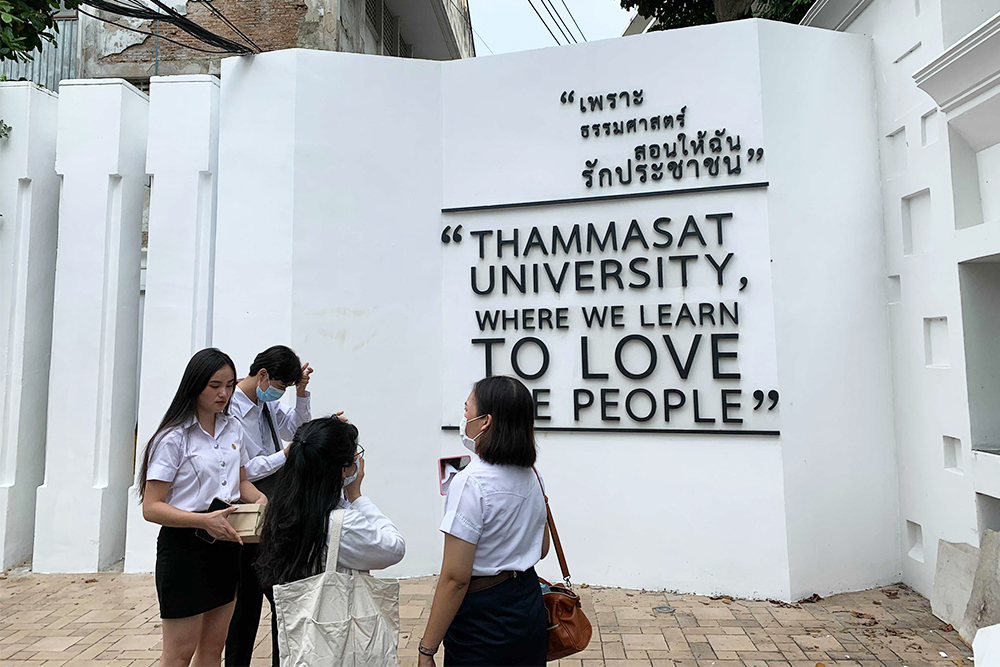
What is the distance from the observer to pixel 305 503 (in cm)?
232

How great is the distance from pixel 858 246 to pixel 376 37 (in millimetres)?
8640

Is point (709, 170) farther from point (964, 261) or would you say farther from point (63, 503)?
point (63, 503)

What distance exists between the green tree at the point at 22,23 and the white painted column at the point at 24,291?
46cm

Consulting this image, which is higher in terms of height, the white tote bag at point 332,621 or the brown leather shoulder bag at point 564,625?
the white tote bag at point 332,621

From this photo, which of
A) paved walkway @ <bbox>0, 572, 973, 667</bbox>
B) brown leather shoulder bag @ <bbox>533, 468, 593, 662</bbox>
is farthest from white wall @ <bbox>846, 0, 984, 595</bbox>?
brown leather shoulder bag @ <bbox>533, 468, 593, 662</bbox>

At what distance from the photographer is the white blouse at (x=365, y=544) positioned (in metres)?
2.32

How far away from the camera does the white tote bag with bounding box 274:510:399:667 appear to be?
2201 mm

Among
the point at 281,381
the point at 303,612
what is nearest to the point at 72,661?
the point at 281,381

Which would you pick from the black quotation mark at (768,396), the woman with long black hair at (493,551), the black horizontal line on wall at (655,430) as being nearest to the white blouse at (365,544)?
Answer: the woman with long black hair at (493,551)

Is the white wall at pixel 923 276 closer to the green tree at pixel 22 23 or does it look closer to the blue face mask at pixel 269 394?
the blue face mask at pixel 269 394

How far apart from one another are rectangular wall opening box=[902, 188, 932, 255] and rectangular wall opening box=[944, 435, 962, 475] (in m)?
1.35

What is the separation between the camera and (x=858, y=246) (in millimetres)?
5336

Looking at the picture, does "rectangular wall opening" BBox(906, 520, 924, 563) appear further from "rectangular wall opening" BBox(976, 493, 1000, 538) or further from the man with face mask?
the man with face mask

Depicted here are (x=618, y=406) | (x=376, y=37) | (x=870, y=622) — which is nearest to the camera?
(x=870, y=622)
